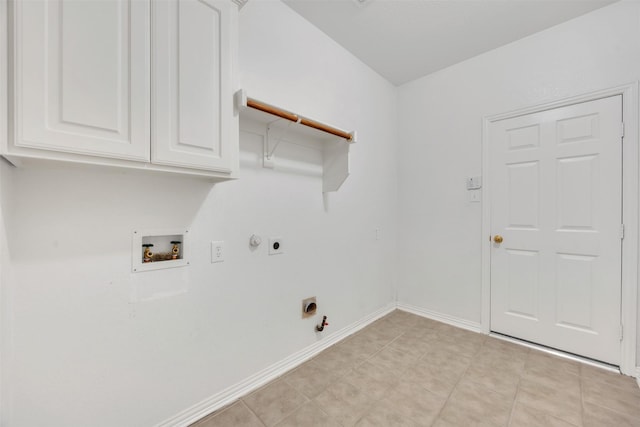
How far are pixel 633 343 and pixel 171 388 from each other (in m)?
2.95

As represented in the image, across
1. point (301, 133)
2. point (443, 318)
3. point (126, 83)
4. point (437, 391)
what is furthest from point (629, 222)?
point (126, 83)

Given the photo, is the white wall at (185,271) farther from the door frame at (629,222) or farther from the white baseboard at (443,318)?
the door frame at (629,222)

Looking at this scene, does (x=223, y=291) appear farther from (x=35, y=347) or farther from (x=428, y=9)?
(x=428, y=9)

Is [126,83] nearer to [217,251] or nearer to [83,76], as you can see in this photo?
[83,76]

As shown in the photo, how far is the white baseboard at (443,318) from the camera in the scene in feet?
8.17

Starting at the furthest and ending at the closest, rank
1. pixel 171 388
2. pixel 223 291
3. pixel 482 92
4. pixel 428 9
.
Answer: pixel 482 92
pixel 428 9
pixel 223 291
pixel 171 388

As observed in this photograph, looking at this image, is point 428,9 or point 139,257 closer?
point 139,257

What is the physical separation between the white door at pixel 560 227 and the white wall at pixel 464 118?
17 centimetres

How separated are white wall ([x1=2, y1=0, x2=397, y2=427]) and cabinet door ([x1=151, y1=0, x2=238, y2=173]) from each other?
0.27m

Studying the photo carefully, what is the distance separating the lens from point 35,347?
103 cm

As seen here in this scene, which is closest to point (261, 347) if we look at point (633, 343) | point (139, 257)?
point (139, 257)

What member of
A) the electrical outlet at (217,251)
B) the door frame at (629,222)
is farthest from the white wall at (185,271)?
the door frame at (629,222)

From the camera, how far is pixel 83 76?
0.91 m

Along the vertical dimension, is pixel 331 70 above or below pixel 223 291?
above
